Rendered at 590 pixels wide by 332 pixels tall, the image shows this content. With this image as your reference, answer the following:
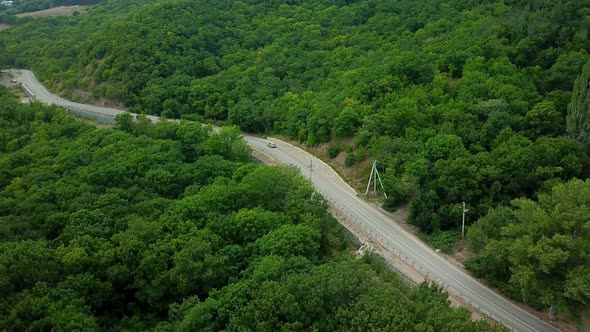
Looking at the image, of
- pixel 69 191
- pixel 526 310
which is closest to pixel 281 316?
pixel 526 310

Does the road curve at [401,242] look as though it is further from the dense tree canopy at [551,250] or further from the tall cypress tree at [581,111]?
the tall cypress tree at [581,111]

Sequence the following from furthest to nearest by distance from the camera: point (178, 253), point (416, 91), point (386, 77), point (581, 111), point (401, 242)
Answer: point (386, 77) < point (416, 91) < point (581, 111) < point (401, 242) < point (178, 253)

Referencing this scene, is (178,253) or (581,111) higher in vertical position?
(581,111)

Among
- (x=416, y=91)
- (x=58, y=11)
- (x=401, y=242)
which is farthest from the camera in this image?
(x=58, y=11)

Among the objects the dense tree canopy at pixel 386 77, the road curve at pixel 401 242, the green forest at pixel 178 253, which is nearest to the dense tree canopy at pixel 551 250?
the road curve at pixel 401 242

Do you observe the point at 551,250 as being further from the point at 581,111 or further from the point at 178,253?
the point at 178,253

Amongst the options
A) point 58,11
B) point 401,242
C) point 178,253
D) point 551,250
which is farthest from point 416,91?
point 58,11

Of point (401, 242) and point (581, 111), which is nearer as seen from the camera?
point (401, 242)
